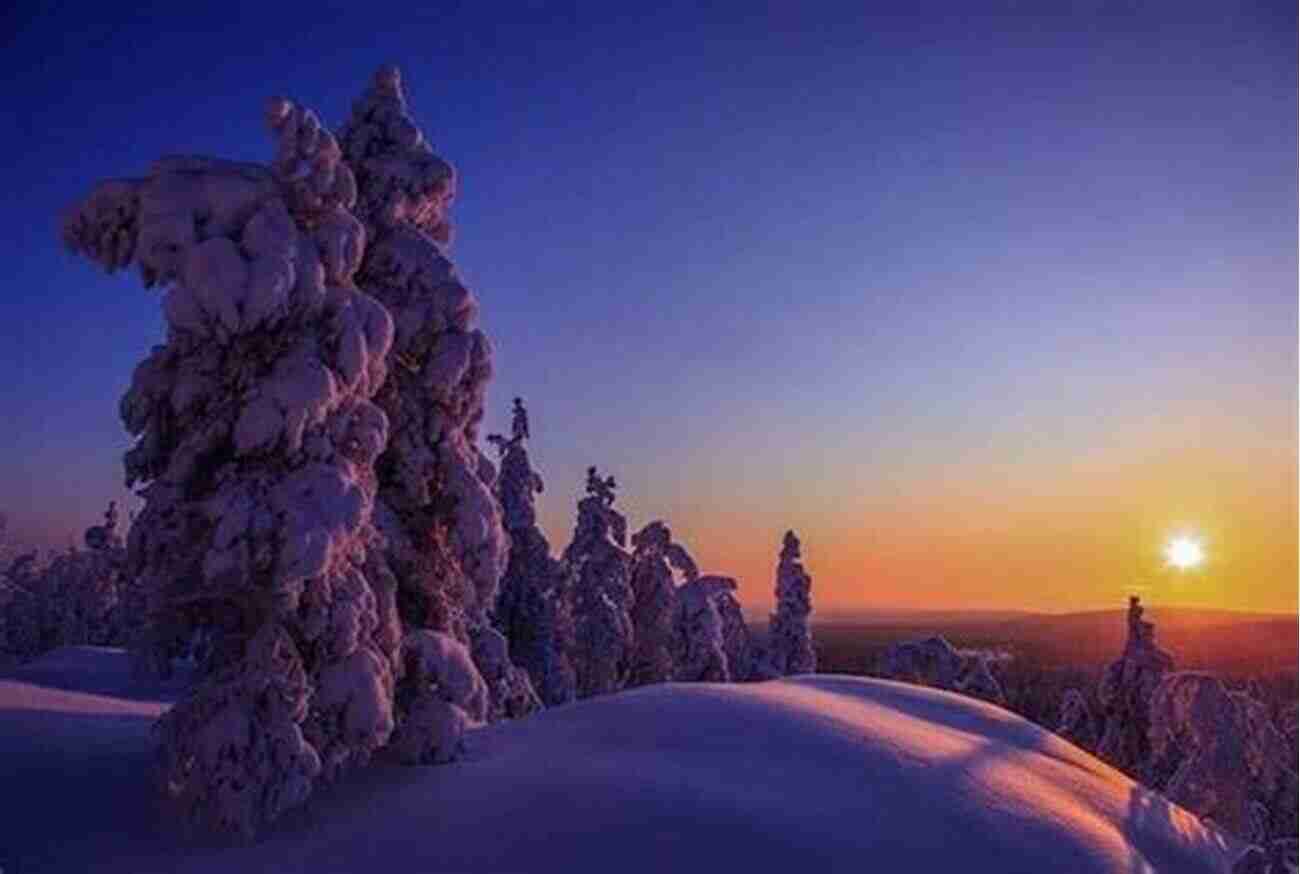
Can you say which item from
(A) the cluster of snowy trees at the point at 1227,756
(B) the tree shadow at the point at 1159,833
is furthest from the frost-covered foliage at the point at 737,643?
(B) the tree shadow at the point at 1159,833

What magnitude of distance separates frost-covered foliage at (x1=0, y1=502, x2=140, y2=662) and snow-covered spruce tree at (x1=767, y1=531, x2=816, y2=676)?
1487 inches

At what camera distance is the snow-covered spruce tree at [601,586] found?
43.5m

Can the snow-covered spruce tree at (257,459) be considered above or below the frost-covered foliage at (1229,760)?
above

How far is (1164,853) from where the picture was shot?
1582 centimetres

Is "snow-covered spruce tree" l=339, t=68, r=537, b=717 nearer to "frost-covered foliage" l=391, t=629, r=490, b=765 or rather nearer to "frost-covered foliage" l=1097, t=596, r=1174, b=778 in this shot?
"frost-covered foliage" l=391, t=629, r=490, b=765

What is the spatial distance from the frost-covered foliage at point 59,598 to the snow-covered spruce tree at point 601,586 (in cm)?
3281

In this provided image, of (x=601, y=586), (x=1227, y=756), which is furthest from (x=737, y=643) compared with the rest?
(x=1227, y=756)

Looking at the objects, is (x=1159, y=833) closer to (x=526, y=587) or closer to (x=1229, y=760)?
(x=1229, y=760)

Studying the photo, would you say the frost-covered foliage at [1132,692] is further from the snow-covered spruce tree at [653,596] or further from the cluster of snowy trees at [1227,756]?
the snow-covered spruce tree at [653,596]

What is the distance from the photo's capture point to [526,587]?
4188 cm

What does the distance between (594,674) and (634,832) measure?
112 ft

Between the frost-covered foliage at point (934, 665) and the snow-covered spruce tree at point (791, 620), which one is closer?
the frost-covered foliage at point (934, 665)

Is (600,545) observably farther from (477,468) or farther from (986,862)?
(986,862)

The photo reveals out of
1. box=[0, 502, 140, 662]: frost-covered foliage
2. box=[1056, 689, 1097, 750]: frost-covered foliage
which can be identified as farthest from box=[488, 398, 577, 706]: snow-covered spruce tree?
box=[0, 502, 140, 662]: frost-covered foliage
